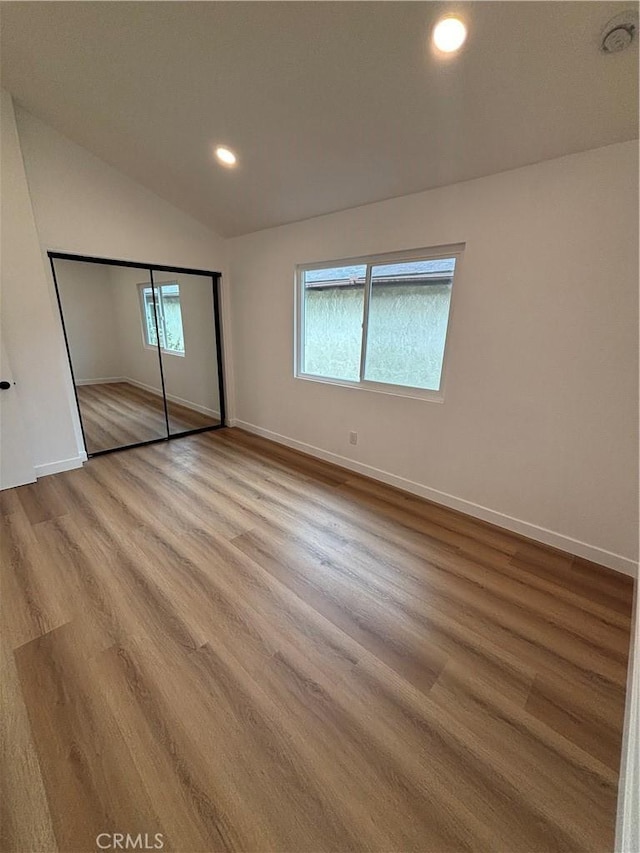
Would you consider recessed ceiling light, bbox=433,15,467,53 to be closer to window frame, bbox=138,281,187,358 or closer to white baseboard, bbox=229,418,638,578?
white baseboard, bbox=229,418,638,578

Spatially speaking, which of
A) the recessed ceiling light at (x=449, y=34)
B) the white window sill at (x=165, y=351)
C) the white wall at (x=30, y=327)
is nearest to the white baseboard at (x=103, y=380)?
the white wall at (x=30, y=327)

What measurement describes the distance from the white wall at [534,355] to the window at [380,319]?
0.14 m

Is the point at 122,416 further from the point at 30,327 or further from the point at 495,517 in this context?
the point at 495,517

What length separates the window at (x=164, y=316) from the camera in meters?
3.86

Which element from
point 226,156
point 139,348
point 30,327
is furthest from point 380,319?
point 30,327

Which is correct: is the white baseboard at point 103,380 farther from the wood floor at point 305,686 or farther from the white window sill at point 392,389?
the white window sill at point 392,389

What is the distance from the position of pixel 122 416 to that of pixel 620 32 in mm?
4846

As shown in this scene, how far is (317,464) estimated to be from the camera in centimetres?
356

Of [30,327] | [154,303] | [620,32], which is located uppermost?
[620,32]

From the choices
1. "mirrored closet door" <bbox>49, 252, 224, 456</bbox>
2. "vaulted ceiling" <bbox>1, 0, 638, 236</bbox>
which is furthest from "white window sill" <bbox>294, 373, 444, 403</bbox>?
"mirrored closet door" <bbox>49, 252, 224, 456</bbox>

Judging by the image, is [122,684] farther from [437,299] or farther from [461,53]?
[461,53]

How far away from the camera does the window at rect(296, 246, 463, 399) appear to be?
261 cm

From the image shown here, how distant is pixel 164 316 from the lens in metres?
4.03

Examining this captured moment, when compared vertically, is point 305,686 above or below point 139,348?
below
